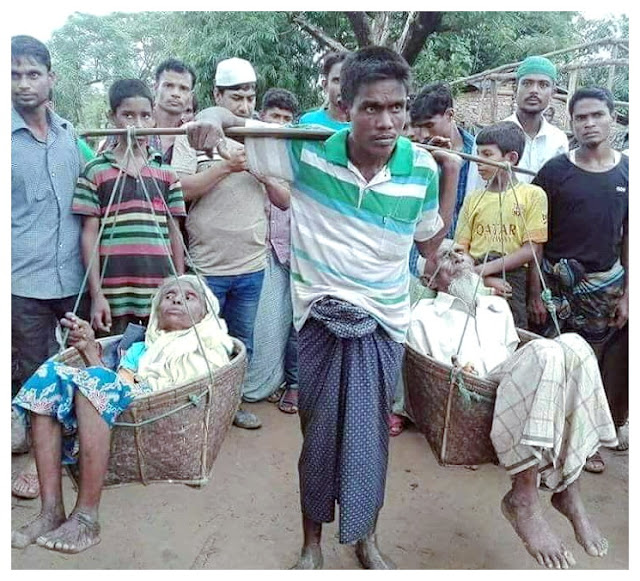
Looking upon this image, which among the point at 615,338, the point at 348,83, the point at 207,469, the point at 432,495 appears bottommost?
the point at 432,495

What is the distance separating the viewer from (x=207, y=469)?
2.13 m

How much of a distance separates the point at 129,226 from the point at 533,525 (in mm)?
2005

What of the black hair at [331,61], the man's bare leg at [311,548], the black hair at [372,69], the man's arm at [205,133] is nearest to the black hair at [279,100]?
the black hair at [331,61]

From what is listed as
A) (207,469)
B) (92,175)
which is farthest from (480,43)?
(207,469)

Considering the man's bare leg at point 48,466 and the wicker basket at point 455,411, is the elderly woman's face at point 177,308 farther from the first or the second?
the wicker basket at point 455,411

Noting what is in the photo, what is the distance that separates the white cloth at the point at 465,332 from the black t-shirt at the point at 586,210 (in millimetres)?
548

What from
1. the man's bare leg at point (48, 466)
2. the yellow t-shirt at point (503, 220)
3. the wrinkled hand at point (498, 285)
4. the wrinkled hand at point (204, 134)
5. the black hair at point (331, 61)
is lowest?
the man's bare leg at point (48, 466)

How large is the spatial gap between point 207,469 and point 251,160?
103cm

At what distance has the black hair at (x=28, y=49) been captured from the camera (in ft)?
8.44

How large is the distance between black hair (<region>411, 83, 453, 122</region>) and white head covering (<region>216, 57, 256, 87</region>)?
0.87 meters

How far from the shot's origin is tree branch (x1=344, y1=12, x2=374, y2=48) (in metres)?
8.66

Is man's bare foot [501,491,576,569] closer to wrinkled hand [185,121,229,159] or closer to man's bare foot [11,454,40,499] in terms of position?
wrinkled hand [185,121,229,159]

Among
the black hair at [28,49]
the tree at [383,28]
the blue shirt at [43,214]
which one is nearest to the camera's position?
the black hair at [28,49]
